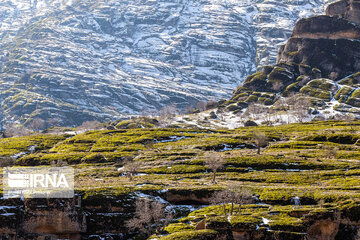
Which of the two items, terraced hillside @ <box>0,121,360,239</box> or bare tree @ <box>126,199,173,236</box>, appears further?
bare tree @ <box>126,199,173,236</box>

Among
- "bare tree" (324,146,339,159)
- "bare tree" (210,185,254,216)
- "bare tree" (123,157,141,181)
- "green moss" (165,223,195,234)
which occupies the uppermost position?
"bare tree" (210,185,254,216)

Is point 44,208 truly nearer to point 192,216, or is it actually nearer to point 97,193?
point 97,193

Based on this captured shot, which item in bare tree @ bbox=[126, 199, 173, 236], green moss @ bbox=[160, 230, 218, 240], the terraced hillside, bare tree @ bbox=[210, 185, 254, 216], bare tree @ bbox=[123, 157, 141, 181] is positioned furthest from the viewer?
bare tree @ bbox=[123, 157, 141, 181]

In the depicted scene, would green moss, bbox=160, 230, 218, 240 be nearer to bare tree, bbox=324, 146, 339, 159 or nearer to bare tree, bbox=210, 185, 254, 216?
bare tree, bbox=210, 185, 254, 216

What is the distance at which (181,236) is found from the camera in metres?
61.8

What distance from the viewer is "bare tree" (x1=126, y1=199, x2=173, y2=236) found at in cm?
7336

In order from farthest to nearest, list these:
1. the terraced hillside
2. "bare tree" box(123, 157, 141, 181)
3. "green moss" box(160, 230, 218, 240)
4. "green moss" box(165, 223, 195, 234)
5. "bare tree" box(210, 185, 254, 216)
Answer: "bare tree" box(123, 157, 141, 181) → "bare tree" box(210, 185, 254, 216) → "green moss" box(165, 223, 195, 234) → the terraced hillside → "green moss" box(160, 230, 218, 240)

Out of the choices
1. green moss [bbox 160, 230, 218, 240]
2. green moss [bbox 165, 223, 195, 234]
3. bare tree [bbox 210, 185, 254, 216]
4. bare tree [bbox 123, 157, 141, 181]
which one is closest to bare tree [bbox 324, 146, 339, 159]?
bare tree [bbox 210, 185, 254, 216]

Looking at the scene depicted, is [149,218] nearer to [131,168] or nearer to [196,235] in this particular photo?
[196,235]

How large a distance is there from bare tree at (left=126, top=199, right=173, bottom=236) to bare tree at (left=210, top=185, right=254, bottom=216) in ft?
31.2

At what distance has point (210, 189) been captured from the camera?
275 feet

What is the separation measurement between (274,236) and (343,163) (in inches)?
2162

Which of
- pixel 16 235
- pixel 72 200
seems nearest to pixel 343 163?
pixel 72 200

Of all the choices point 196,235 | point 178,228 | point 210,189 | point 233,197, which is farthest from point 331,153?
point 196,235
